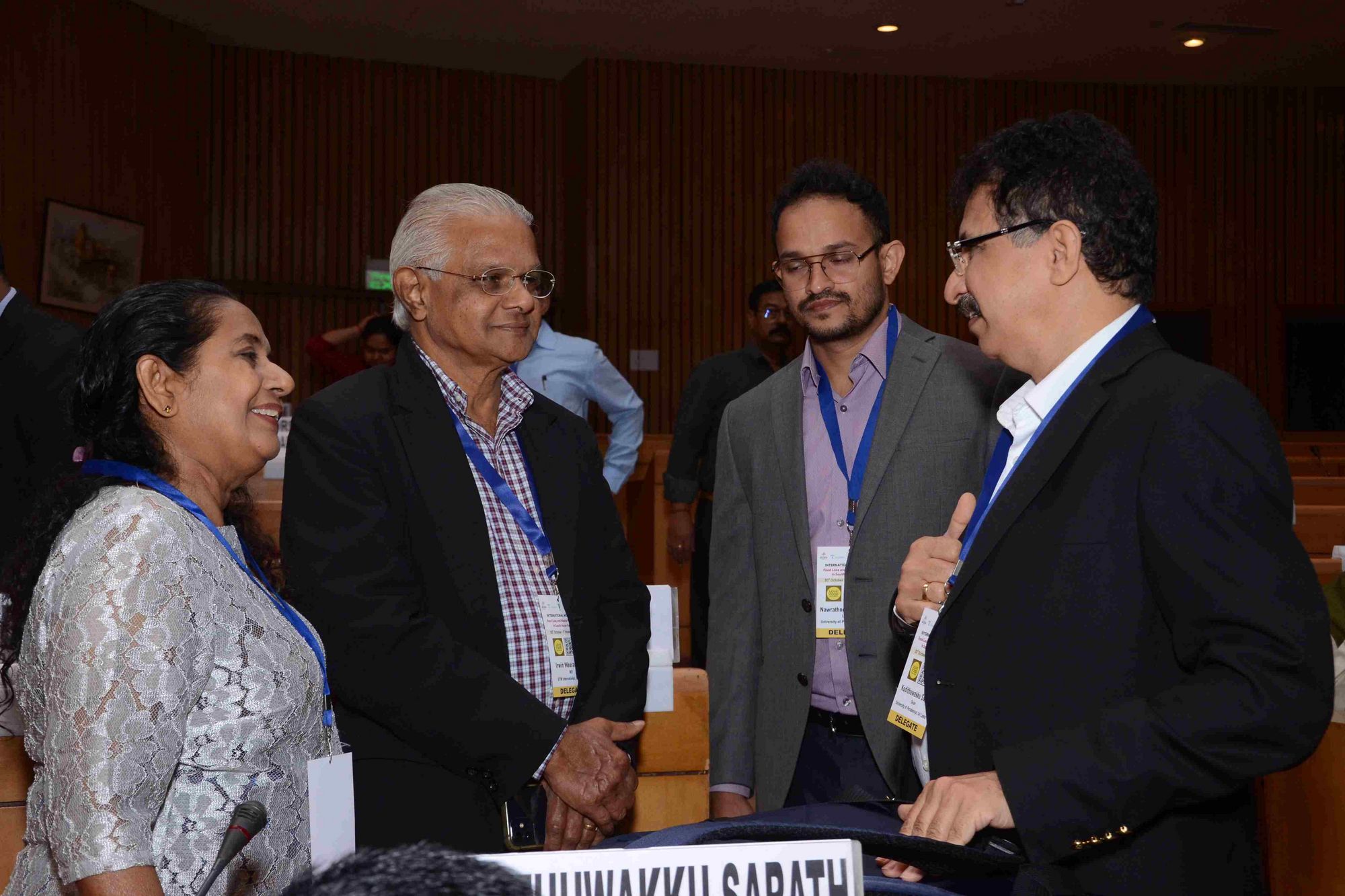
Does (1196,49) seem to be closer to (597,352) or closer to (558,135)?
(558,135)

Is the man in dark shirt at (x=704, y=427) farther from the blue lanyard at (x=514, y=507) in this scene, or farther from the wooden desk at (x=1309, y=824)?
the blue lanyard at (x=514, y=507)

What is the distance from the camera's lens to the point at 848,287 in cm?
248

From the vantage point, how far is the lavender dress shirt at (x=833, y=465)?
2311mm

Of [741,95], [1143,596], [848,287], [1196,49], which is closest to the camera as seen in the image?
[1143,596]

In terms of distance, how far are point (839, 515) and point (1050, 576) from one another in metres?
1.04

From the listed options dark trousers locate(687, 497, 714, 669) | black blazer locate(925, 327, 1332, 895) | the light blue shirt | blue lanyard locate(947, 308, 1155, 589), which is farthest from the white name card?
the light blue shirt

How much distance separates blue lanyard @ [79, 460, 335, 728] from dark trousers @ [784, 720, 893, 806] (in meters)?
0.97

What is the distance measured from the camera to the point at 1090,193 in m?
1.48

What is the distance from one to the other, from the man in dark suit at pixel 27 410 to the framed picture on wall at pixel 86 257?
18.2 ft

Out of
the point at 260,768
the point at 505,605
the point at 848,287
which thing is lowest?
the point at 260,768

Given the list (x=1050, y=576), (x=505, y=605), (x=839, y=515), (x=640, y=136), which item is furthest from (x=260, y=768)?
(x=640, y=136)

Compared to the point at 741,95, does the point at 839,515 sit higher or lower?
lower

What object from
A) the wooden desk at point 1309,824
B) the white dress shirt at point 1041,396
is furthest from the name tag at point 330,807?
the wooden desk at point 1309,824

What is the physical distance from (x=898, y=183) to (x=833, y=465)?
9.30 metres
